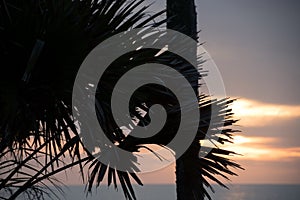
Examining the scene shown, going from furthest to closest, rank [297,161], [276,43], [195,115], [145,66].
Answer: [297,161] < [276,43] < [195,115] < [145,66]

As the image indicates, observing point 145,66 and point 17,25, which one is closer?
point 17,25

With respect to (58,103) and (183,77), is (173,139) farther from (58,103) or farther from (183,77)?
(58,103)

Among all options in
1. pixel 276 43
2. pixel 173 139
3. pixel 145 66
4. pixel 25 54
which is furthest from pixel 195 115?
pixel 276 43

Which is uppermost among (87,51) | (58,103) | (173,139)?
(87,51)

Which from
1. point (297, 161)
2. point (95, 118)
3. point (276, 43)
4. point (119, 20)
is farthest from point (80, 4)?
point (297, 161)

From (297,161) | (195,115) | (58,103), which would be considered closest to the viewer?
(58,103)

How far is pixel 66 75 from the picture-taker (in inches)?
119

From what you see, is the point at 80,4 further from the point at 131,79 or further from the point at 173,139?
the point at 173,139

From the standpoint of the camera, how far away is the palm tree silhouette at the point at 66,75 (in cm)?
290

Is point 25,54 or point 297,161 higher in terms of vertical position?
point 25,54

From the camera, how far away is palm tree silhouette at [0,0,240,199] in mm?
2902

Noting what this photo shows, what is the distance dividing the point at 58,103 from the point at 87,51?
379 mm

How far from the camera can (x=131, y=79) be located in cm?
340

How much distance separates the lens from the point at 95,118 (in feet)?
11.0
